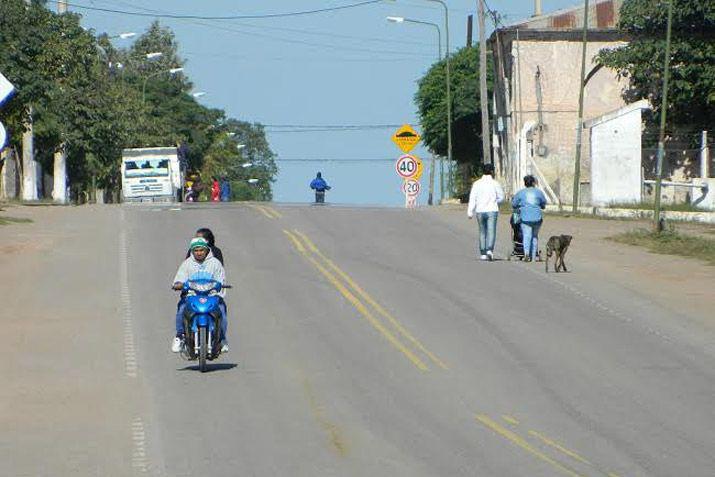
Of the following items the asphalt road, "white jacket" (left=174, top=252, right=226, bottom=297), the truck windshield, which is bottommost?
the asphalt road

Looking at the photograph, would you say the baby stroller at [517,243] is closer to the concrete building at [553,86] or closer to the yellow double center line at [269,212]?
the yellow double center line at [269,212]

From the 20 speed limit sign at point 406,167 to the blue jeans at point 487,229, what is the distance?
78.1ft

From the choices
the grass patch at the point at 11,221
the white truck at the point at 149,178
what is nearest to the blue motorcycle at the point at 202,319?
the grass patch at the point at 11,221

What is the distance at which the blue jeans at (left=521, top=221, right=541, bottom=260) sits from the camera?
3188 cm

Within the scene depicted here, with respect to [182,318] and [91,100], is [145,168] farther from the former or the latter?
[182,318]

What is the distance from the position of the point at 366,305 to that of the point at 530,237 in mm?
7631

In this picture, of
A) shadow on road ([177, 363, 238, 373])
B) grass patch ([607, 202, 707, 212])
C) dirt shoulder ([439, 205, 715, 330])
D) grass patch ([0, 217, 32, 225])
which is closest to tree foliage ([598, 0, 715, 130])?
grass patch ([607, 202, 707, 212])

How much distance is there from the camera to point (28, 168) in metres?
68.6

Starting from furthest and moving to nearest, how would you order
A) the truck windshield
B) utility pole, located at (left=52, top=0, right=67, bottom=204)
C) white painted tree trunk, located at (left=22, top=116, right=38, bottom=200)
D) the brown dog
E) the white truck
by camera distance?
utility pole, located at (left=52, top=0, right=67, bottom=204) → the truck windshield → the white truck → white painted tree trunk, located at (left=22, top=116, right=38, bottom=200) → the brown dog

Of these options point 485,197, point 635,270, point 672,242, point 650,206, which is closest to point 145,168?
point 650,206

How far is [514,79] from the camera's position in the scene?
70.1m

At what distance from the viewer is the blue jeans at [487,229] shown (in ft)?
104

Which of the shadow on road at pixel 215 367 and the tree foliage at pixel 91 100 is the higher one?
the tree foliage at pixel 91 100

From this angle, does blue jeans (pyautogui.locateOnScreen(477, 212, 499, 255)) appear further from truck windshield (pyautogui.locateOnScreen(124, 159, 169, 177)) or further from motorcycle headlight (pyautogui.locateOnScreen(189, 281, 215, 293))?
truck windshield (pyautogui.locateOnScreen(124, 159, 169, 177))
